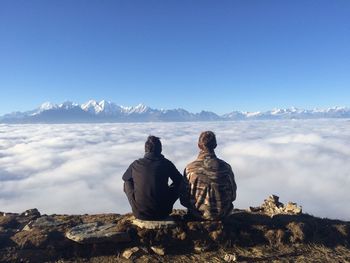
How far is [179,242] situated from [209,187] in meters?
1.42

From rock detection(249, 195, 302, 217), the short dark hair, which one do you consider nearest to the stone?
the short dark hair

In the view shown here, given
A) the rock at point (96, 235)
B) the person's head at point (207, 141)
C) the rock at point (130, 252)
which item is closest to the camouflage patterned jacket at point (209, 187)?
the person's head at point (207, 141)

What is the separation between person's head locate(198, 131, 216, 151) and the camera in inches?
321

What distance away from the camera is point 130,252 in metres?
7.58

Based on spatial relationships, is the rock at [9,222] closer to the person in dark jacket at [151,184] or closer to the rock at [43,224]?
the rock at [43,224]

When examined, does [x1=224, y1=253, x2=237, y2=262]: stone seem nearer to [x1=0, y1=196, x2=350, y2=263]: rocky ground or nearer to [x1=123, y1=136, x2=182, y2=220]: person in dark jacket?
[x1=0, y1=196, x2=350, y2=263]: rocky ground

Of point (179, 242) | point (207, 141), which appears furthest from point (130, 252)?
point (207, 141)

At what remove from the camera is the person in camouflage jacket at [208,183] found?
8156 mm

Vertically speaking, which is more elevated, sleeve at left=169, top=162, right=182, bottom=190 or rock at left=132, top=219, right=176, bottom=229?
sleeve at left=169, top=162, right=182, bottom=190

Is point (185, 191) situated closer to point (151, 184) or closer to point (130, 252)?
point (151, 184)

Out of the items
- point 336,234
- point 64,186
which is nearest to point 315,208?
point 64,186

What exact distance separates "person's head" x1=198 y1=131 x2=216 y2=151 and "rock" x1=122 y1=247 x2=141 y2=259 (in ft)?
8.90

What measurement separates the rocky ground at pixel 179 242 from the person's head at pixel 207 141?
Result: 5.79 ft

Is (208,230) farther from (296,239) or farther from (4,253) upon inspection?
(4,253)
